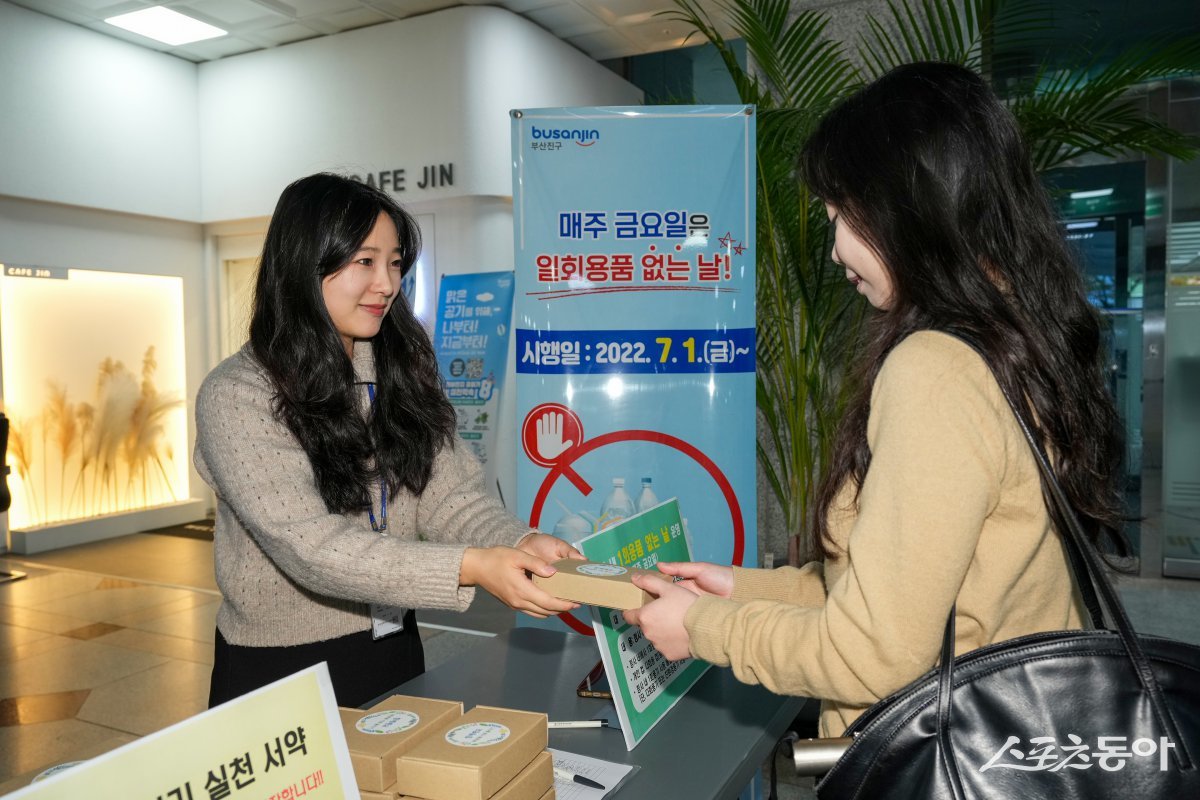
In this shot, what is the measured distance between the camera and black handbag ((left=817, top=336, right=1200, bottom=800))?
0.80 m

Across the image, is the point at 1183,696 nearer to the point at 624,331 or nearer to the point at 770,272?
the point at 624,331

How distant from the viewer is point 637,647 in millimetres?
1368

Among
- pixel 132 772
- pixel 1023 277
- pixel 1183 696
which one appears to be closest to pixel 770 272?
pixel 1023 277

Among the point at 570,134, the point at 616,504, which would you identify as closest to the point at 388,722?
the point at 616,504

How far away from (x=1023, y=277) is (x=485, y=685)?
1157 mm

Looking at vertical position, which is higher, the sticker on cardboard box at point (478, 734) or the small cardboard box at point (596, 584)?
the small cardboard box at point (596, 584)

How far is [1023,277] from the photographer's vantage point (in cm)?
99

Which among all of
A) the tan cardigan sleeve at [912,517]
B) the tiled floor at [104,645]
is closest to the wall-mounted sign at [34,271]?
the tiled floor at [104,645]

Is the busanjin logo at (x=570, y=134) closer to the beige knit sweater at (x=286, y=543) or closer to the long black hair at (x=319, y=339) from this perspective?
the long black hair at (x=319, y=339)

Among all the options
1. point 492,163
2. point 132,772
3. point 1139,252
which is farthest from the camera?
point 492,163

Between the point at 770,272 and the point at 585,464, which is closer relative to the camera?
the point at 585,464

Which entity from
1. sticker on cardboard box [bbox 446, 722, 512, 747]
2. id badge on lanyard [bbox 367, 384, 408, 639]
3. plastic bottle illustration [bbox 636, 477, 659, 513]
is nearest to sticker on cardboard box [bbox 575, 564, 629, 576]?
sticker on cardboard box [bbox 446, 722, 512, 747]

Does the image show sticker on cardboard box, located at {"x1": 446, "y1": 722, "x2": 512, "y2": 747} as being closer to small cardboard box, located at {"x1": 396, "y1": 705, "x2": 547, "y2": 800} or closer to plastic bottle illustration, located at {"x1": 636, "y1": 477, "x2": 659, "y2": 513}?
small cardboard box, located at {"x1": 396, "y1": 705, "x2": 547, "y2": 800}

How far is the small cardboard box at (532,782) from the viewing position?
1.03 m
